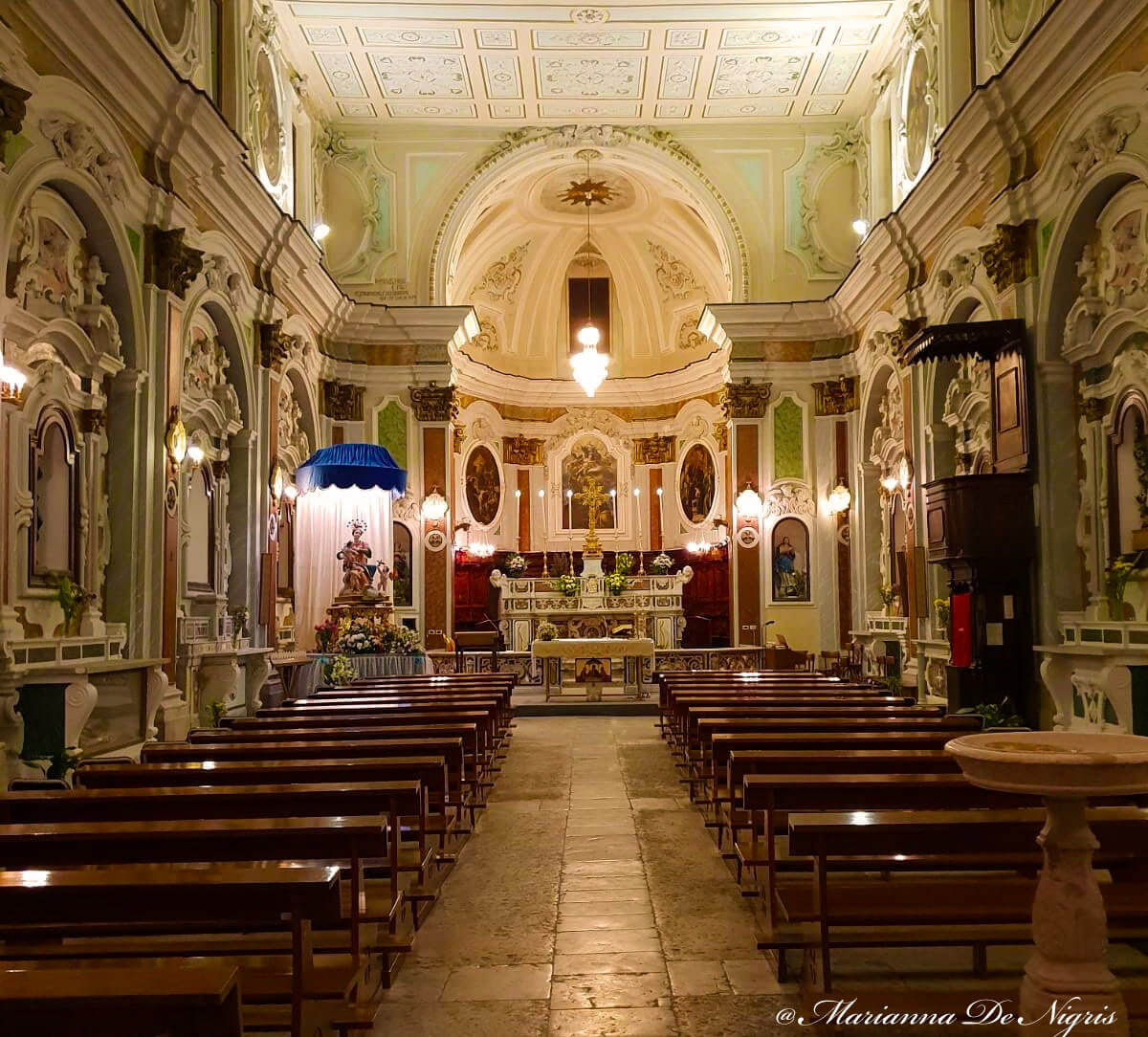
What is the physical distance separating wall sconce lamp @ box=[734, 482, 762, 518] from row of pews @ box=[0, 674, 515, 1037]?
1365 centimetres

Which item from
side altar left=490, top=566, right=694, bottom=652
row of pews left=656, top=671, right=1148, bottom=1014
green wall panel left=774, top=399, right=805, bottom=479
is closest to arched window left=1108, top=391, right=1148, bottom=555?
row of pews left=656, top=671, right=1148, bottom=1014

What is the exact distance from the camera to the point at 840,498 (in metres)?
18.3

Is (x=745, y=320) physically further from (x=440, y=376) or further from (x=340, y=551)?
(x=340, y=551)

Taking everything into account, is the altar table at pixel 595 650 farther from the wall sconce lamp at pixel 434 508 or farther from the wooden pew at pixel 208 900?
the wooden pew at pixel 208 900

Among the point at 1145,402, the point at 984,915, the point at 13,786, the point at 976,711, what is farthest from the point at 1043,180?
the point at 13,786

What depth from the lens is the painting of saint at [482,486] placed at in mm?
23188

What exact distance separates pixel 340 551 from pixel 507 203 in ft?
30.8

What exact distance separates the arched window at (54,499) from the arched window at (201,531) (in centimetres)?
274

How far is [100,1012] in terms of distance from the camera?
2211 mm

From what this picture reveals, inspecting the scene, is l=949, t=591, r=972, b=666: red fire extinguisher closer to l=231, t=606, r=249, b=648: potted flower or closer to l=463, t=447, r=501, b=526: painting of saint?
l=231, t=606, r=249, b=648: potted flower

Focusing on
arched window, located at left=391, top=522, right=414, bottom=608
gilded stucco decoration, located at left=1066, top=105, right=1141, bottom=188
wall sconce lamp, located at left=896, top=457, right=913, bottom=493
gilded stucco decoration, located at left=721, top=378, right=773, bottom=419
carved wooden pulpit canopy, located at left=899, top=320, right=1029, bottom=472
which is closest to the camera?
gilded stucco decoration, located at left=1066, top=105, right=1141, bottom=188

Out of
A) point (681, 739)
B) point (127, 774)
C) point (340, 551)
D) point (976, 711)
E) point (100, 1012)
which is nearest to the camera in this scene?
point (100, 1012)

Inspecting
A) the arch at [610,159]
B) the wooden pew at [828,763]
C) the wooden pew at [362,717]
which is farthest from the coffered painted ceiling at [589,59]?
the wooden pew at [828,763]

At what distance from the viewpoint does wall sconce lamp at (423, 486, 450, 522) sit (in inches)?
744
